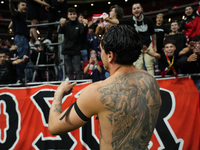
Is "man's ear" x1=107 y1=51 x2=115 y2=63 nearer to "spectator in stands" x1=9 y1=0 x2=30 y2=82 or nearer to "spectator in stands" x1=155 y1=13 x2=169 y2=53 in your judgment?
"spectator in stands" x1=9 y1=0 x2=30 y2=82

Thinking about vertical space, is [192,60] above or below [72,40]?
below

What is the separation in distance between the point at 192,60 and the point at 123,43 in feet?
9.05

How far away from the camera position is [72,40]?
16.4 feet

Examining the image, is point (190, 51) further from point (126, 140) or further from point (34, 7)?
point (34, 7)

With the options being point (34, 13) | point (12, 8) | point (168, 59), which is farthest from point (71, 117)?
point (34, 13)

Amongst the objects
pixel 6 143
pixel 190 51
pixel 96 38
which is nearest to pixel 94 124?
pixel 6 143

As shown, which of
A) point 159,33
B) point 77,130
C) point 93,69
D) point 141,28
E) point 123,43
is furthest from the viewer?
point 159,33

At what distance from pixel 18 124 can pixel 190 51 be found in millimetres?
3839

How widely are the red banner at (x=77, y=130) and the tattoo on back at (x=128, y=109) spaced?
2.32 meters

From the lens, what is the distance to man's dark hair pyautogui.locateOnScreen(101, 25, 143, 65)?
142cm

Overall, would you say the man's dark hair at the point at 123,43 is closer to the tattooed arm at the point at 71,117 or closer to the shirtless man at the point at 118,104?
the shirtless man at the point at 118,104

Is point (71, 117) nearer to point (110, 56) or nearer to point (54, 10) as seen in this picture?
point (110, 56)

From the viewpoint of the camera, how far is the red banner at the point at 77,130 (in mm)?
3541

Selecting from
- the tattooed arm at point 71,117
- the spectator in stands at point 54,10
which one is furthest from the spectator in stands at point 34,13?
the tattooed arm at point 71,117
